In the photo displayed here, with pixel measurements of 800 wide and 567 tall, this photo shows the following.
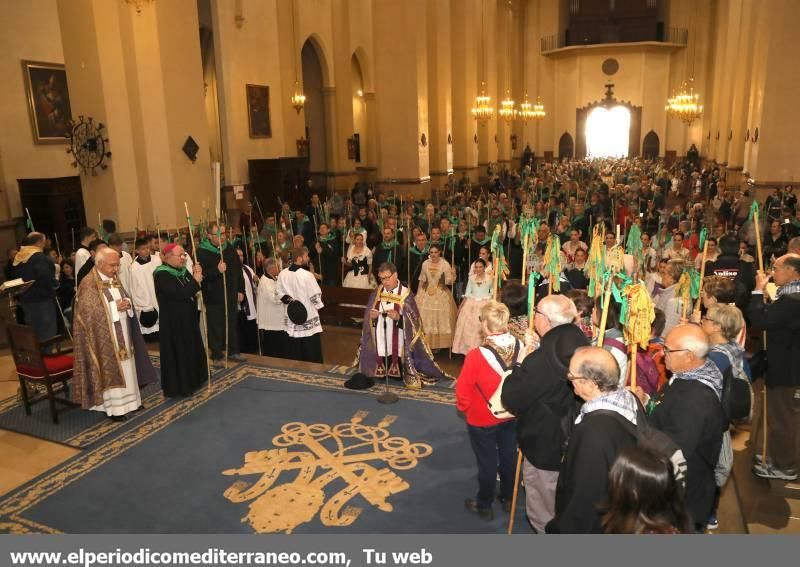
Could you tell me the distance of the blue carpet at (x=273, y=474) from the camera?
5320 millimetres

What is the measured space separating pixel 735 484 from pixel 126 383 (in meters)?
6.11

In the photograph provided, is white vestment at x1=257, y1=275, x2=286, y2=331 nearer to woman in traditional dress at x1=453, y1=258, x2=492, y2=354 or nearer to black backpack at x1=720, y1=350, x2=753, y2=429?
woman in traditional dress at x1=453, y1=258, x2=492, y2=354

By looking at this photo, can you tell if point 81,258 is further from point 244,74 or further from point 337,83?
point 337,83

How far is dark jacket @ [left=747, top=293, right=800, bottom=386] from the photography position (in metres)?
5.16

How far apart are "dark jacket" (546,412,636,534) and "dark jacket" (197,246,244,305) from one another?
21.1ft

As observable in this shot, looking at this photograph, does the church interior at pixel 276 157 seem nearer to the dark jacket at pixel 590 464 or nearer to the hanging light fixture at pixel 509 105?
the hanging light fixture at pixel 509 105

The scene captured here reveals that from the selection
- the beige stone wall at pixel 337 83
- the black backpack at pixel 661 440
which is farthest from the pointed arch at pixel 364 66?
the black backpack at pixel 661 440

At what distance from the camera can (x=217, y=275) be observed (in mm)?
8984

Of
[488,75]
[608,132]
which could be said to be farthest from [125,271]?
[608,132]

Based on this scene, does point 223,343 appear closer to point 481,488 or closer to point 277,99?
point 481,488

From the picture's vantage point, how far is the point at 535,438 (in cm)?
445

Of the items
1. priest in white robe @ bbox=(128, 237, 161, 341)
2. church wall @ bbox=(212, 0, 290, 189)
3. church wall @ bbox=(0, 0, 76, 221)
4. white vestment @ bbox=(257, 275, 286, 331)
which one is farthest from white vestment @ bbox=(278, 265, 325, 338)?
church wall @ bbox=(212, 0, 290, 189)

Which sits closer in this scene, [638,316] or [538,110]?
[638,316]
